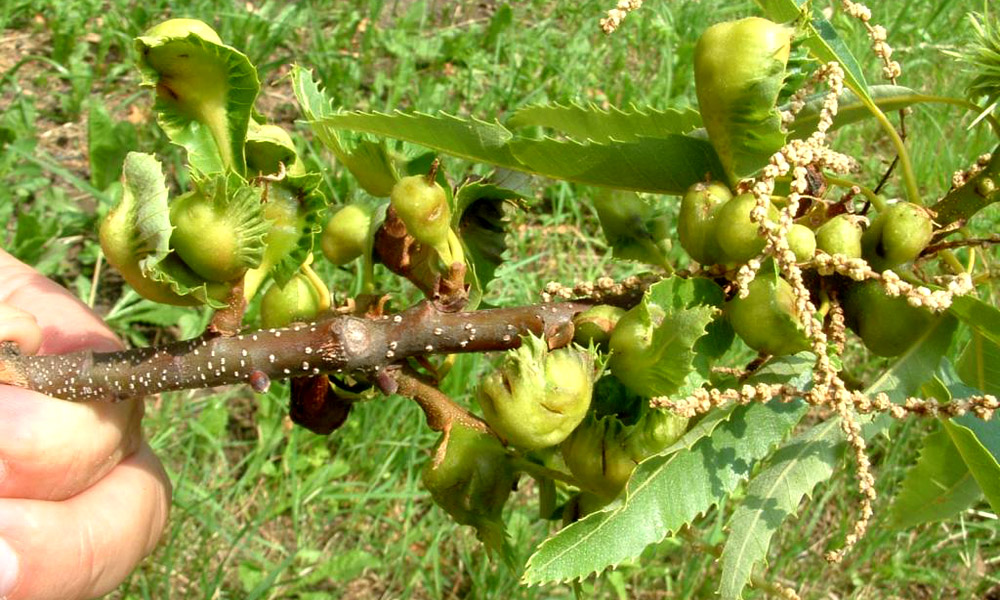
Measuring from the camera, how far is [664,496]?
113 cm

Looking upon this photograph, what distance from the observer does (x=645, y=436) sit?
1166 mm

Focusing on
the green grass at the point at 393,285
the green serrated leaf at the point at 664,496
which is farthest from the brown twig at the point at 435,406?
the green grass at the point at 393,285

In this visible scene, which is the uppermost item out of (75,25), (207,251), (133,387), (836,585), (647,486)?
(207,251)

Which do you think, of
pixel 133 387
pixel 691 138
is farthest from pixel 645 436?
pixel 133 387

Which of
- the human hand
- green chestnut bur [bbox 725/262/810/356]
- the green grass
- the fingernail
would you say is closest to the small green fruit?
green chestnut bur [bbox 725/262/810/356]

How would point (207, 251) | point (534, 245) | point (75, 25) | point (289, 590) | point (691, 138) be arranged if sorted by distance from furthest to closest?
point (75, 25), point (534, 245), point (289, 590), point (691, 138), point (207, 251)

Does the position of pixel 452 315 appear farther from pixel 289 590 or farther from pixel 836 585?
pixel 836 585

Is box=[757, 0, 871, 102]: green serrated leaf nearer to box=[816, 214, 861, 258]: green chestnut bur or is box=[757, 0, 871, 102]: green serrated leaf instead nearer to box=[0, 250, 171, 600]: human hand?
box=[816, 214, 861, 258]: green chestnut bur

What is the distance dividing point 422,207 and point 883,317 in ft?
1.86

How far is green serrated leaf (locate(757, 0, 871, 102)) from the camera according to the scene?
117cm

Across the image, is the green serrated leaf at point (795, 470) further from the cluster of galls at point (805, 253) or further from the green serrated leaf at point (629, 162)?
the green serrated leaf at point (629, 162)

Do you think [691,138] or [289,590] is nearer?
[691,138]

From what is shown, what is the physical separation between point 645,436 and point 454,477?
0.85 ft

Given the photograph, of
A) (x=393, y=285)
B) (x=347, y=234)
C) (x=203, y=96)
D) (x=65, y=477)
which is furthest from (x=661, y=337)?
(x=393, y=285)
